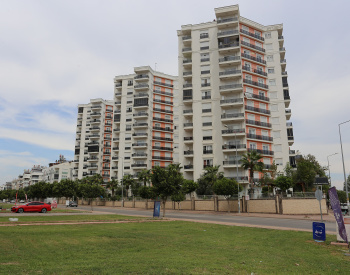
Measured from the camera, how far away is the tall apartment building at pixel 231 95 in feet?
194

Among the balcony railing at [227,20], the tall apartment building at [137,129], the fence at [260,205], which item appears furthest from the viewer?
the tall apartment building at [137,129]

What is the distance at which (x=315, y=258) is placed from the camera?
9.75 metres

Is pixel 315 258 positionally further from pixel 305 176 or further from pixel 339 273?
pixel 305 176

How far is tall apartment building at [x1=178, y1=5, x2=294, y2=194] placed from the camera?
2331 inches

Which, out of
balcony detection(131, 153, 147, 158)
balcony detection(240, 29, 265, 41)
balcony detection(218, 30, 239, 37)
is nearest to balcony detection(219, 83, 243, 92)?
balcony detection(218, 30, 239, 37)

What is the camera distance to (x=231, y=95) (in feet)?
203

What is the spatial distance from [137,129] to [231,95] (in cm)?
3343

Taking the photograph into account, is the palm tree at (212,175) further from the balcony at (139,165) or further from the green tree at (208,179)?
the balcony at (139,165)

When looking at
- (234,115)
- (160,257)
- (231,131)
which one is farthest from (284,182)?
(160,257)

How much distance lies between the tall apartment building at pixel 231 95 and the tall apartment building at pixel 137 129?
62.8ft

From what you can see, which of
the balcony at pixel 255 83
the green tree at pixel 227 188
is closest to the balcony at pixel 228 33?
the balcony at pixel 255 83

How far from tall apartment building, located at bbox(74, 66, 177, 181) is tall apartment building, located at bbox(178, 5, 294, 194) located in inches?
754

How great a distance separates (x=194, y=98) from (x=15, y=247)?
5720cm

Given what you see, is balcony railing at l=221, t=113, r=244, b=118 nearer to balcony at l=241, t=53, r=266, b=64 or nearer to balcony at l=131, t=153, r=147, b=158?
balcony at l=241, t=53, r=266, b=64
